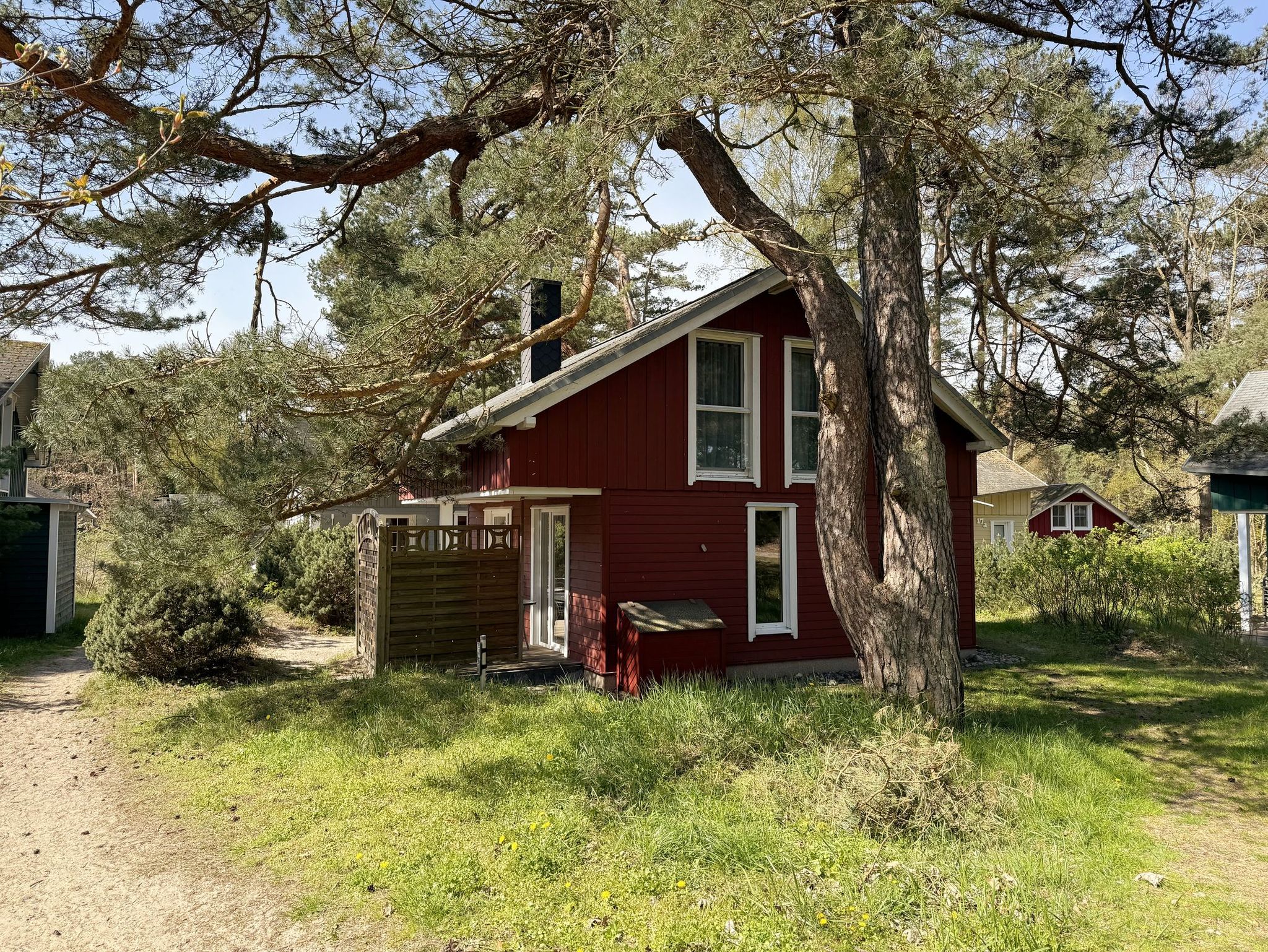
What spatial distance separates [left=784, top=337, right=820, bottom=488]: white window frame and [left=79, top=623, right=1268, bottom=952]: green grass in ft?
13.0

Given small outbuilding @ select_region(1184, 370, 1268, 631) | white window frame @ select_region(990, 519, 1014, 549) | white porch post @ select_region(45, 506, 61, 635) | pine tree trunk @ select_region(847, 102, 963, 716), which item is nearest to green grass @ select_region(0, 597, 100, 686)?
white porch post @ select_region(45, 506, 61, 635)

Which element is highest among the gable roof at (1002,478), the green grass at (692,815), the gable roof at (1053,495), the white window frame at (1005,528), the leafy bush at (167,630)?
the gable roof at (1002,478)

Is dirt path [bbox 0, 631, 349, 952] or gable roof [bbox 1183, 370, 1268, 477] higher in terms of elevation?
gable roof [bbox 1183, 370, 1268, 477]

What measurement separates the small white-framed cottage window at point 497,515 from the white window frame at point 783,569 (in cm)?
467

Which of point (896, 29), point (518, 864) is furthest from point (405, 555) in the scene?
point (896, 29)

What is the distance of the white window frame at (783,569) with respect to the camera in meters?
11.3

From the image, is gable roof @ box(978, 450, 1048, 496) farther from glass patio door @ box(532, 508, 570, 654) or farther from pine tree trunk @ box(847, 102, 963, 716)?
pine tree trunk @ box(847, 102, 963, 716)

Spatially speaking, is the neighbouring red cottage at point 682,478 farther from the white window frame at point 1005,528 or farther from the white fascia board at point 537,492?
the white window frame at point 1005,528

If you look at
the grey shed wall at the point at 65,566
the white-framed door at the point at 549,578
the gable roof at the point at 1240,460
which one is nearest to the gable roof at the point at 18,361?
the grey shed wall at the point at 65,566

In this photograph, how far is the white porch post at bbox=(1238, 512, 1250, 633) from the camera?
1368 centimetres

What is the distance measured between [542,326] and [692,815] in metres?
7.94

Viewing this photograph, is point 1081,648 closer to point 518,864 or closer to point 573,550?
point 573,550

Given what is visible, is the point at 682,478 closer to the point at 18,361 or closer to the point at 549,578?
the point at 549,578

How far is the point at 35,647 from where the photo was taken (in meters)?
14.0
